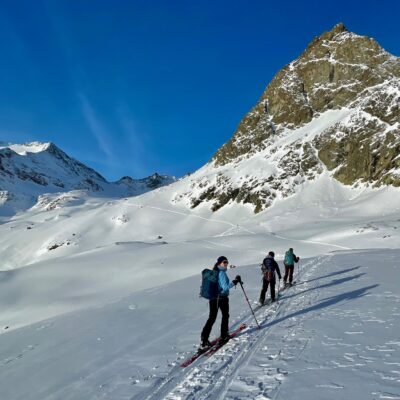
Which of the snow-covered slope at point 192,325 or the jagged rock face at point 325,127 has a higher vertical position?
the jagged rock face at point 325,127

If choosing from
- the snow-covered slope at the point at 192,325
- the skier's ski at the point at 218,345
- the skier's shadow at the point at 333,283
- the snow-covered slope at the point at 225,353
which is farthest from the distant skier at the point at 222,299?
the skier's shadow at the point at 333,283

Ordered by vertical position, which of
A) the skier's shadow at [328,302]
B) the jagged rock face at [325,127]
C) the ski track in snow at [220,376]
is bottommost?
the ski track in snow at [220,376]

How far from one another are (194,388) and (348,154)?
98.7 metres

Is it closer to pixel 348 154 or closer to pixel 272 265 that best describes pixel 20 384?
pixel 272 265

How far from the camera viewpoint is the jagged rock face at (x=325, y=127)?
93938 mm

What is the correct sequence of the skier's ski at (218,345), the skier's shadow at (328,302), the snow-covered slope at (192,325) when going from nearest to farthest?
the snow-covered slope at (192,325) < the skier's ski at (218,345) < the skier's shadow at (328,302)

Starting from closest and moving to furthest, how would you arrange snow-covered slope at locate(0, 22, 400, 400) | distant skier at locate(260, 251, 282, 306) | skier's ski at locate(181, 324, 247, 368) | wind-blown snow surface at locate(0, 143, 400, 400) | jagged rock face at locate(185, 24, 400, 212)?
wind-blown snow surface at locate(0, 143, 400, 400) < snow-covered slope at locate(0, 22, 400, 400) < skier's ski at locate(181, 324, 247, 368) < distant skier at locate(260, 251, 282, 306) < jagged rock face at locate(185, 24, 400, 212)

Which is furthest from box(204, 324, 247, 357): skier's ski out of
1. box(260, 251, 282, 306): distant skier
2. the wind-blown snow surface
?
box(260, 251, 282, 306): distant skier

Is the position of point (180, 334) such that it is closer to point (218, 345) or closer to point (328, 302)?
point (218, 345)

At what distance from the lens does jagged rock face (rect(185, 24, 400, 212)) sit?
9394 cm

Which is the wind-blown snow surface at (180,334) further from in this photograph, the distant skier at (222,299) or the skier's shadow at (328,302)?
the distant skier at (222,299)

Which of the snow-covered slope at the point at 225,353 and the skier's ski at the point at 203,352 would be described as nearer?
the snow-covered slope at the point at 225,353

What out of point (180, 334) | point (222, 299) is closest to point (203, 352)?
point (222, 299)

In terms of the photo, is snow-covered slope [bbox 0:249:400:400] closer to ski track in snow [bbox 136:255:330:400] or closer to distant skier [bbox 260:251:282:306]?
ski track in snow [bbox 136:255:330:400]
